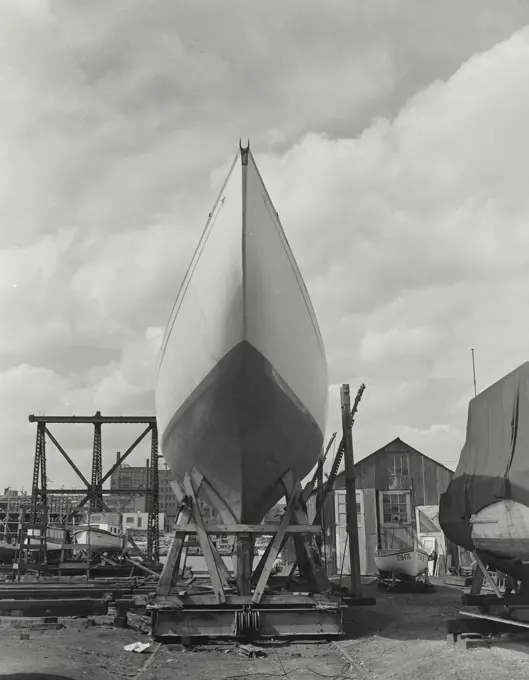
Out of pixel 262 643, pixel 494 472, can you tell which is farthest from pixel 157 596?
pixel 494 472

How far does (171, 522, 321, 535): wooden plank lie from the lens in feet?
26.2

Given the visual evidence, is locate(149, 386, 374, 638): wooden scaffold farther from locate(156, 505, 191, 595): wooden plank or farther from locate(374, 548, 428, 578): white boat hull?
locate(374, 548, 428, 578): white boat hull

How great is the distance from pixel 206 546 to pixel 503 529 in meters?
3.69

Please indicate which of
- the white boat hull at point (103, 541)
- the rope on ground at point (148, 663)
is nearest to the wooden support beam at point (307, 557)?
the rope on ground at point (148, 663)

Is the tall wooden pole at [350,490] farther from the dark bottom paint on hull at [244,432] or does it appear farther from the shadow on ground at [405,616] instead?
the dark bottom paint on hull at [244,432]

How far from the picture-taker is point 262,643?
7.45 metres

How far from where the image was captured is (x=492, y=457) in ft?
23.7

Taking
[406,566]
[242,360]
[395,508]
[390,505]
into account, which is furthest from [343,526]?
[242,360]

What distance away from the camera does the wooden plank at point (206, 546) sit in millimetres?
7516

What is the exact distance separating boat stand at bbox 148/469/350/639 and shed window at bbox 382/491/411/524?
13058 mm

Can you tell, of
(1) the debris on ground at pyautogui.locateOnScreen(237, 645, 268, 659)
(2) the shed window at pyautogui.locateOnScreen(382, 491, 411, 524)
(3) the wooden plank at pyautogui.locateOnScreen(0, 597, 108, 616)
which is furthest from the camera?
(2) the shed window at pyautogui.locateOnScreen(382, 491, 411, 524)

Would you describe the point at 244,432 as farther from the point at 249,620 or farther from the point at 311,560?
the point at 311,560

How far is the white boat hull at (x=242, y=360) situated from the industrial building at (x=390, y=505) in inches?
488

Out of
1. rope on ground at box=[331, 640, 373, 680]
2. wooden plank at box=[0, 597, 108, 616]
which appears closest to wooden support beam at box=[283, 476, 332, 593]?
rope on ground at box=[331, 640, 373, 680]
